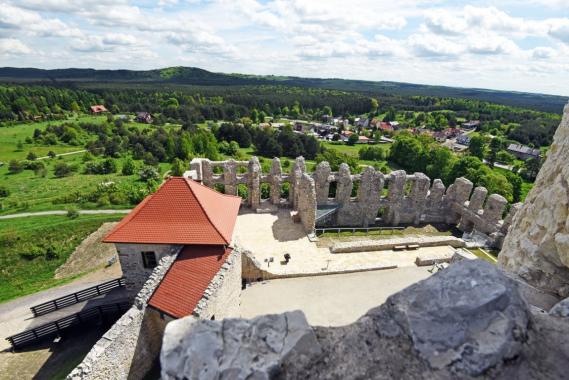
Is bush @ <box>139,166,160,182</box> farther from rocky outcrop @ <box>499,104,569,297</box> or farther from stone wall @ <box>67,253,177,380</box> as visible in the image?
rocky outcrop @ <box>499,104,569,297</box>

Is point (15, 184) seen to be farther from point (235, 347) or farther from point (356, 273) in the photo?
point (235, 347)

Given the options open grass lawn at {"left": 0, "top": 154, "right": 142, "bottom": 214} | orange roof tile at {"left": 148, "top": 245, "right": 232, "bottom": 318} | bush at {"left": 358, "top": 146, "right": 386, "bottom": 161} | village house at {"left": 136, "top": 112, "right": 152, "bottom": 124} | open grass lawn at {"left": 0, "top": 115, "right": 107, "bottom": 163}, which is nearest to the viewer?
orange roof tile at {"left": 148, "top": 245, "right": 232, "bottom": 318}

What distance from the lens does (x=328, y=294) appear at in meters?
16.5

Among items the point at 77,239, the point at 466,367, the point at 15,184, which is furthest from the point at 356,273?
the point at 15,184

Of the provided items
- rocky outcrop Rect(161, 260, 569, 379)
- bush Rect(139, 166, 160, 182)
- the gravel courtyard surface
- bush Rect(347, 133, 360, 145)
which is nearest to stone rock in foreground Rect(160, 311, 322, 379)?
rocky outcrop Rect(161, 260, 569, 379)

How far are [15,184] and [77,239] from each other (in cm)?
3378

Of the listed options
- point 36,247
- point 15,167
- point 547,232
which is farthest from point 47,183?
point 547,232

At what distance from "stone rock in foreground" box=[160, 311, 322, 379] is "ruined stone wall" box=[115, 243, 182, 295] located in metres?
10.5

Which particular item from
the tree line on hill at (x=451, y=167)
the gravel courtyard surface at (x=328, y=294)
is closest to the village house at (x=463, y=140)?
the tree line on hill at (x=451, y=167)

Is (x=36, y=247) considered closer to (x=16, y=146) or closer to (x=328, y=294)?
(x=328, y=294)

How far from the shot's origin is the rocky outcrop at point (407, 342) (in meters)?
4.04

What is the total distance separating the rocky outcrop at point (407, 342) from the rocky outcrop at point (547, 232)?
18.5ft

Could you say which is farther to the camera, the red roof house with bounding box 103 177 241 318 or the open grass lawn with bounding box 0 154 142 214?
the open grass lawn with bounding box 0 154 142 214

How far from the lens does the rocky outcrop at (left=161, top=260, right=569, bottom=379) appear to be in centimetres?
404
